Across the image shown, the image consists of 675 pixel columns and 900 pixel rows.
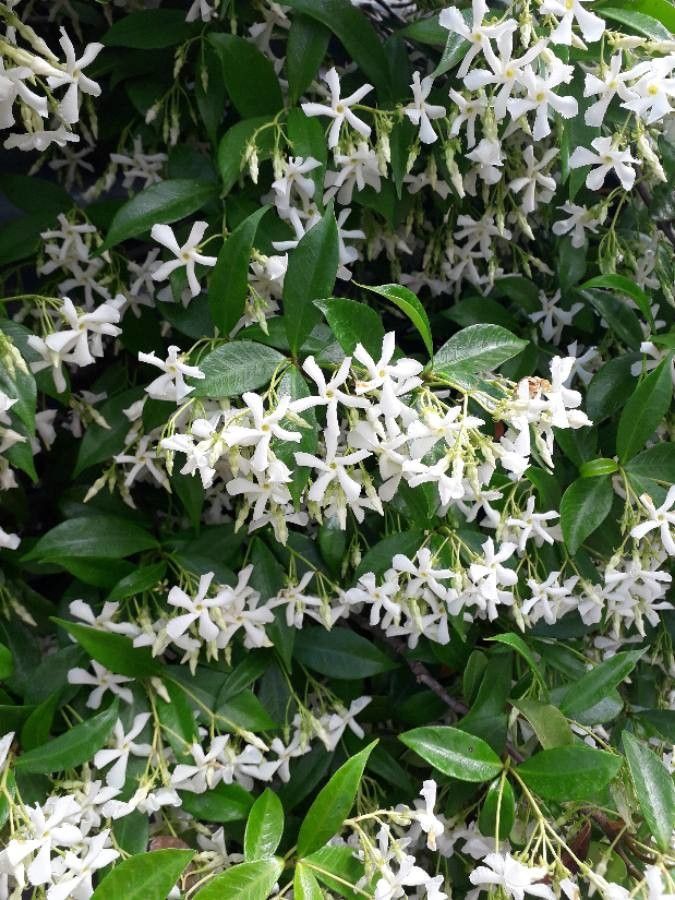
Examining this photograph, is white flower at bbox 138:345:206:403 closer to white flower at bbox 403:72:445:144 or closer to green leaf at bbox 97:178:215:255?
green leaf at bbox 97:178:215:255

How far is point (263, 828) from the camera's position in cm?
82

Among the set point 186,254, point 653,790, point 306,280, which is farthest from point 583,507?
point 186,254

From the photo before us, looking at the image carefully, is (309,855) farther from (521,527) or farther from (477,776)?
(521,527)

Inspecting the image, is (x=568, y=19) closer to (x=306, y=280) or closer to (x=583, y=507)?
(x=306, y=280)

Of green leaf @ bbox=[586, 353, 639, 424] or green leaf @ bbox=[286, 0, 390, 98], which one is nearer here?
green leaf @ bbox=[286, 0, 390, 98]

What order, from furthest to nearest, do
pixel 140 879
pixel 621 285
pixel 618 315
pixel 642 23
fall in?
pixel 618 315, pixel 621 285, pixel 642 23, pixel 140 879

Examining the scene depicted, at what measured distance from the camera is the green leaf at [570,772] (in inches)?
30.7

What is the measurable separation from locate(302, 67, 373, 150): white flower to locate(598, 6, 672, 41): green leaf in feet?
0.82

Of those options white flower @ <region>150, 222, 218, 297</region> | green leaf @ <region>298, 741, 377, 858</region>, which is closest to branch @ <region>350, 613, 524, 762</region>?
green leaf @ <region>298, 741, 377, 858</region>

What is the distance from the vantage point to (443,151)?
2.92ft

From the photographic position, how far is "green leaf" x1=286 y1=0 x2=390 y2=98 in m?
0.85

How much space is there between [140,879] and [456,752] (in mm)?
317

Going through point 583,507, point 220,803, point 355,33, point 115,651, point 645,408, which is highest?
point 355,33

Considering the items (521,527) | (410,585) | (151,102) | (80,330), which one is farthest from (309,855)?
(151,102)
